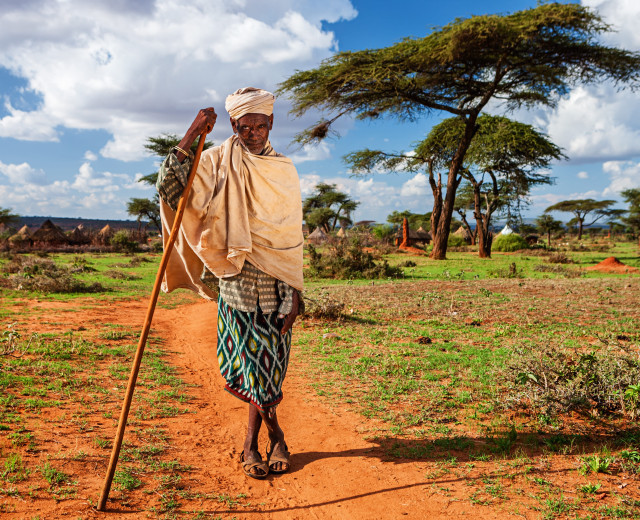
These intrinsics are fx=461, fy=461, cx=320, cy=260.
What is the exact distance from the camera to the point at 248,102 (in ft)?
9.26

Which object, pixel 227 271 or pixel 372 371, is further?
pixel 372 371

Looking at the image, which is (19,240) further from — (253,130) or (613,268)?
(613,268)

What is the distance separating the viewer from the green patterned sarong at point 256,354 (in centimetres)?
291

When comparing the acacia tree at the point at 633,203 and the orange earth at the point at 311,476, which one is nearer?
the orange earth at the point at 311,476

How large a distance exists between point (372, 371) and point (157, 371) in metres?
2.28

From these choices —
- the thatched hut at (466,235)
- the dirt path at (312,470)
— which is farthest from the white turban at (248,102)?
the thatched hut at (466,235)

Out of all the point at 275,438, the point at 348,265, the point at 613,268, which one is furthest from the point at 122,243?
the point at 275,438

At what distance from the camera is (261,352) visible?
2922 millimetres

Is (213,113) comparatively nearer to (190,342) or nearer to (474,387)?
(474,387)

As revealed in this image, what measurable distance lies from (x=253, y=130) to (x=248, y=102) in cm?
17

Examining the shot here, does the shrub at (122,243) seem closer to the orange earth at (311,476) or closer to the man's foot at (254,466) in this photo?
the orange earth at (311,476)

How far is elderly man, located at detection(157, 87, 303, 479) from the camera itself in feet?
9.28

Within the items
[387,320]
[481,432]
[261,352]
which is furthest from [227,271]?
[387,320]

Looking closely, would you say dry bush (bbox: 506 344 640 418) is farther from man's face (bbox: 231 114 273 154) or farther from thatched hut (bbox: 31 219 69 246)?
thatched hut (bbox: 31 219 69 246)
